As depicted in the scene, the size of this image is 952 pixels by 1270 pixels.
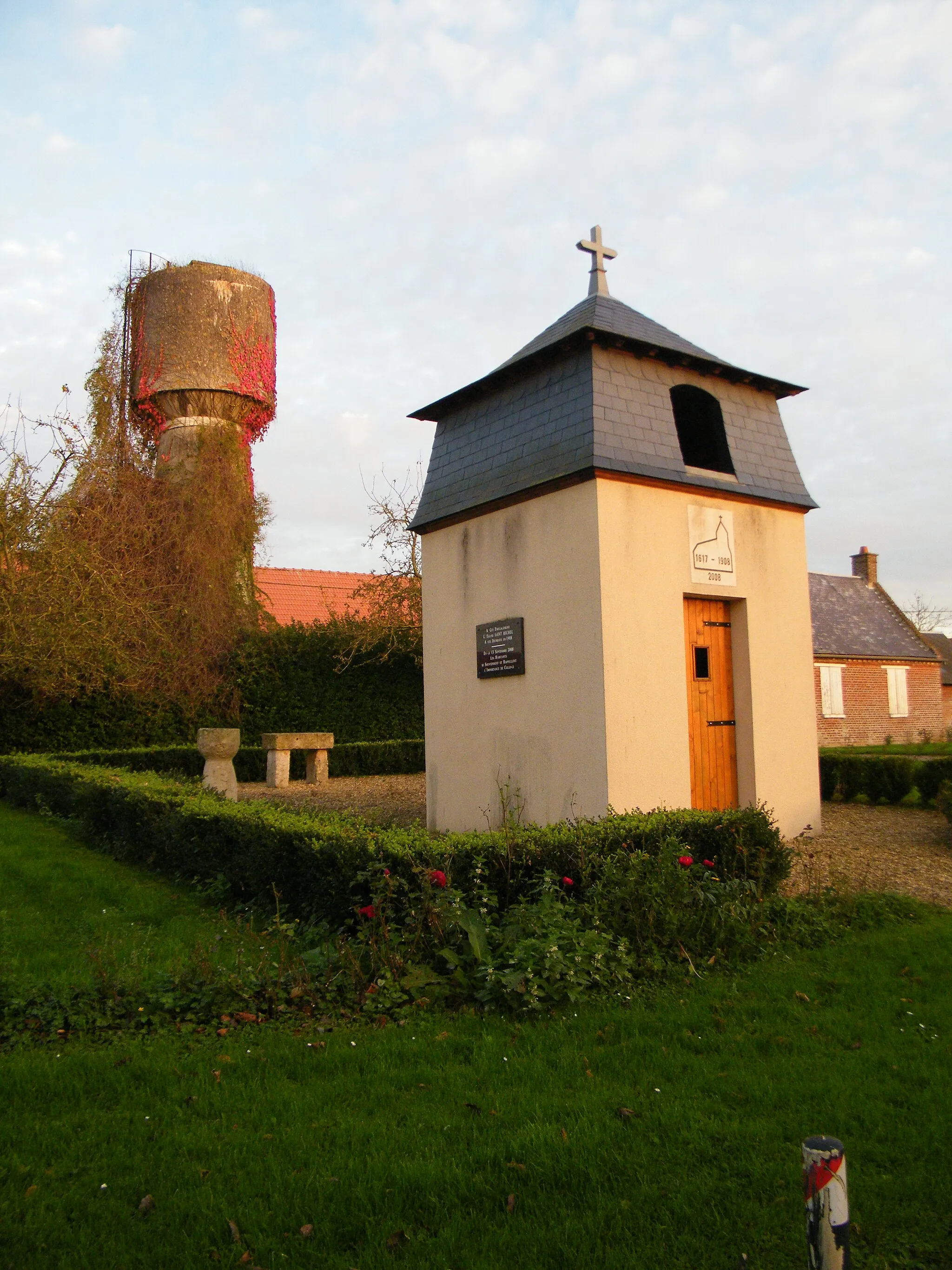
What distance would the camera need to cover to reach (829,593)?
3147cm

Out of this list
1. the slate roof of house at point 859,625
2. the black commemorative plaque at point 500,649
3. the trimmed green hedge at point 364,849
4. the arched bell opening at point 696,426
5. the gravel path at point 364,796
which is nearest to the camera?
the trimmed green hedge at point 364,849

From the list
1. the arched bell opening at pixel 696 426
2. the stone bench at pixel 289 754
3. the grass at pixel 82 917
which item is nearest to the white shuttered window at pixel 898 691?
the stone bench at pixel 289 754

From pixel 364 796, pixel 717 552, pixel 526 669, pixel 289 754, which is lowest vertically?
pixel 364 796

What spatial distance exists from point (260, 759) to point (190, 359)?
10.2 meters

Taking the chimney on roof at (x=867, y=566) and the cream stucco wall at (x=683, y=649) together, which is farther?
the chimney on roof at (x=867, y=566)

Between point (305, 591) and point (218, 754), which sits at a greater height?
point (305, 591)

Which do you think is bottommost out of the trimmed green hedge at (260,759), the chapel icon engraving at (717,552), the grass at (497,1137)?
the grass at (497,1137)

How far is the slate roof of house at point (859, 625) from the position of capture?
29266 mm

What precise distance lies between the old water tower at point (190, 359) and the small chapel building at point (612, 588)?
12943 mm

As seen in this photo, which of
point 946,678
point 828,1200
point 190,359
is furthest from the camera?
point 946,678

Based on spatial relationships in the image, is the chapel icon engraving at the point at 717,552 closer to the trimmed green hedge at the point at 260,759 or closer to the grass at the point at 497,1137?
the grass at the point at 497,1137

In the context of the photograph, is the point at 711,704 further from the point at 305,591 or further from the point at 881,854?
the point at 305,591

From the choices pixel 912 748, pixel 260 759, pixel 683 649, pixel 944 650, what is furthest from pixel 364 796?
pixel 944 650

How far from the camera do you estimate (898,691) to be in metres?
30.0
